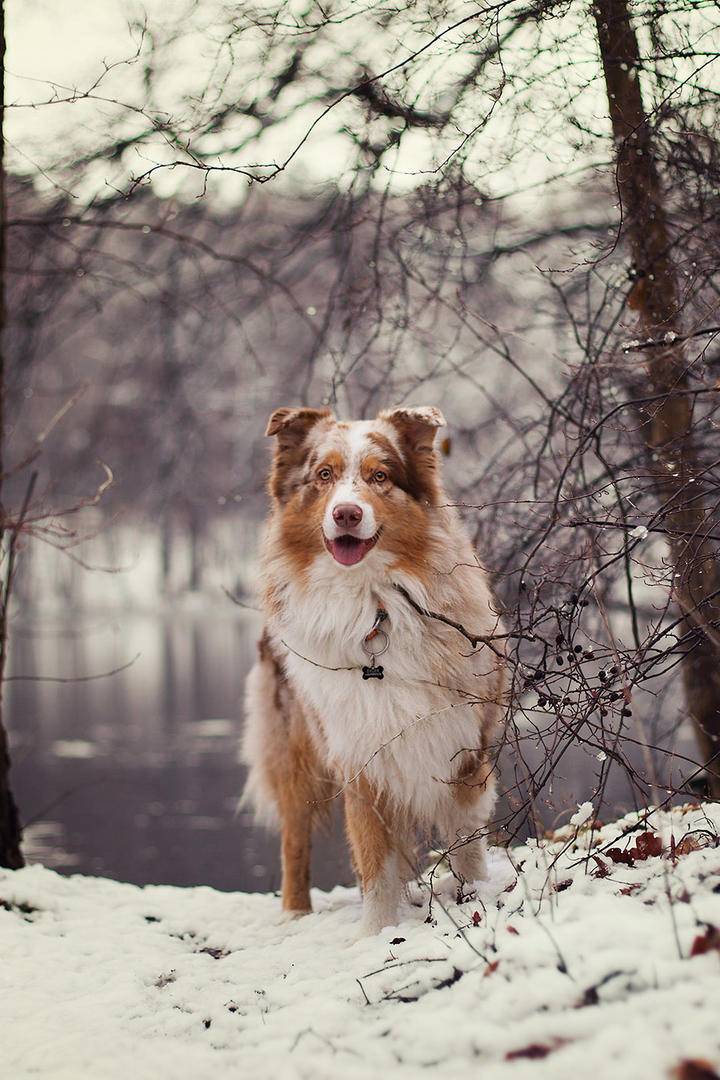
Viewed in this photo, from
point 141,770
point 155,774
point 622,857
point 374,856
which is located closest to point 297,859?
point 374,856

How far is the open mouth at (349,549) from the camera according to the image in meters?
3.87

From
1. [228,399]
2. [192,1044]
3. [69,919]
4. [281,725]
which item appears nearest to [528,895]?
[192,1044]

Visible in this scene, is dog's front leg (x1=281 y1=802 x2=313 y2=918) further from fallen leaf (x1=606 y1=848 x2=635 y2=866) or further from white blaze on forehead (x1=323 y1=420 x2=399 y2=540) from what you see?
fallen leaf (x1=606 y1=848 x2=635 y2=866)

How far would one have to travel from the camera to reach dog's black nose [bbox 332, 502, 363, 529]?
12.3 feet

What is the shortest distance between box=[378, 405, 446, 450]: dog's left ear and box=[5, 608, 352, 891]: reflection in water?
2.24 meters

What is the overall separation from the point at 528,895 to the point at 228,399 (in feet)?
67.9

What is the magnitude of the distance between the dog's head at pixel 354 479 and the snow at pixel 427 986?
4.82ft

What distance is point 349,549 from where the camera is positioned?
388 centimetres

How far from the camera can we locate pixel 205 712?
42.3 ft

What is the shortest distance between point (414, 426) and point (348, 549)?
77 cm

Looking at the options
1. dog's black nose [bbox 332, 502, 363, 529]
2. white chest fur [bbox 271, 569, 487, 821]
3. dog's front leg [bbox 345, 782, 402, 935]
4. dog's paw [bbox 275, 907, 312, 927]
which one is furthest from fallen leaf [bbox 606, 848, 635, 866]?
dog's paw [bbox 275, 907, 312, 927]

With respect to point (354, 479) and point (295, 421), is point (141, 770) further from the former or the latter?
point (354, 479)

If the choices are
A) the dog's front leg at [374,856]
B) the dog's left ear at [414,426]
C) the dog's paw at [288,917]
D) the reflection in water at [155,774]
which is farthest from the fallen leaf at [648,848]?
the dog's paw at [288,917]

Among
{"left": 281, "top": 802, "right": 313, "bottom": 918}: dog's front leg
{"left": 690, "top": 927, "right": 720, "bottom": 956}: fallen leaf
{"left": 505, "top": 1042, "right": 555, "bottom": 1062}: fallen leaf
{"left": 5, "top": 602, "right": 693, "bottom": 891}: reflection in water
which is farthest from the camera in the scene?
{"left": 5, "top": 602, "right": 693, "bottom": 891}: reflection in water
